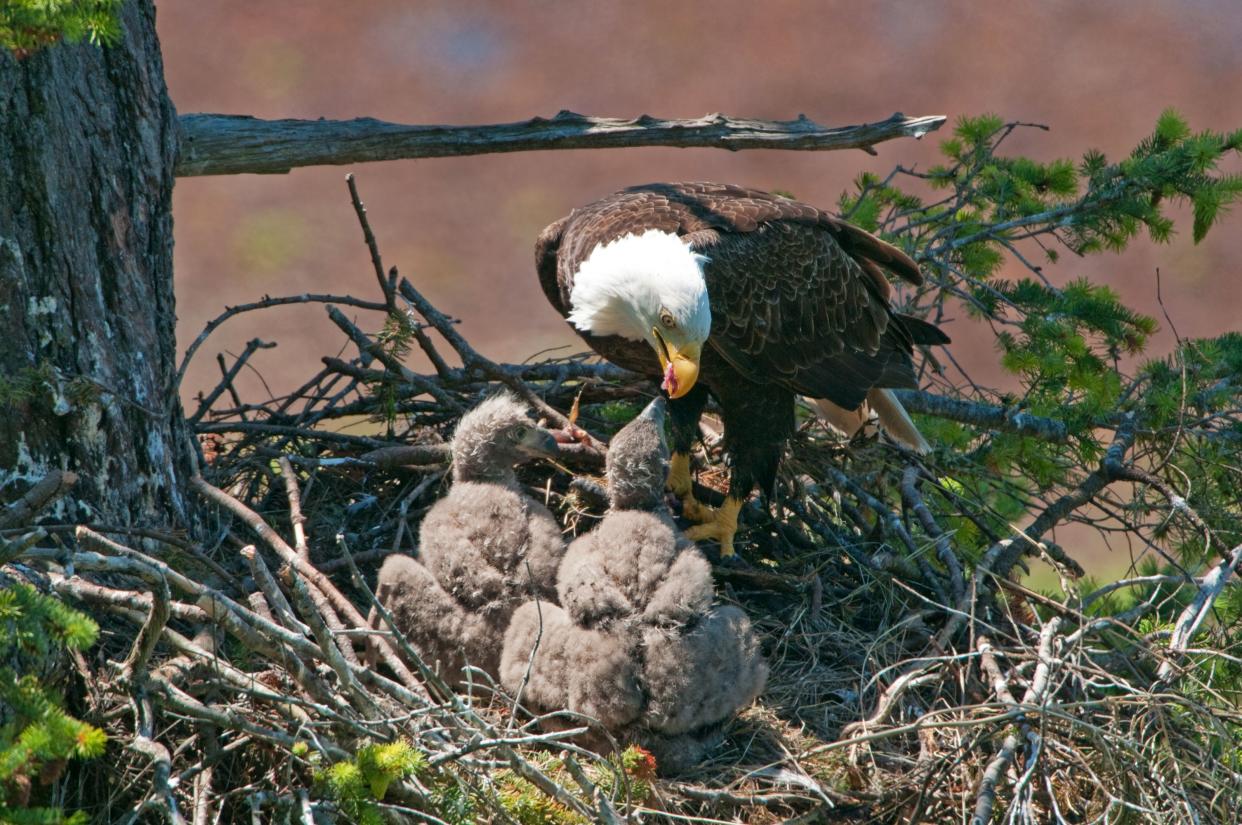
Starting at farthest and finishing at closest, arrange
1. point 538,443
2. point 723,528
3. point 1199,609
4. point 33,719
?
point 723,528, point 538,443, point 1199,609, point 33,719

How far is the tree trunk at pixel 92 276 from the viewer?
3.08 m

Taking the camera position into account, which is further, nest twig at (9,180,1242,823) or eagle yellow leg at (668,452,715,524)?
eagle yellow leg at (668,452,715,524)

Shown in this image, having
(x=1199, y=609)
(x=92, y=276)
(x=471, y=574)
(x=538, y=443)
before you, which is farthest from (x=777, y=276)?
(x=92, y=276)

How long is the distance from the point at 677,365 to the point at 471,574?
1.06m

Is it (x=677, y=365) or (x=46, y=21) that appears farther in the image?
(x=677, y=365)

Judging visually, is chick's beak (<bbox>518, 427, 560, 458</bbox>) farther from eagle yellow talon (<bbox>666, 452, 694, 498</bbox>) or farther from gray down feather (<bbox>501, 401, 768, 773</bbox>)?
eagle yellow talon (<bbox>666, 452, 694, 498</bbox>)

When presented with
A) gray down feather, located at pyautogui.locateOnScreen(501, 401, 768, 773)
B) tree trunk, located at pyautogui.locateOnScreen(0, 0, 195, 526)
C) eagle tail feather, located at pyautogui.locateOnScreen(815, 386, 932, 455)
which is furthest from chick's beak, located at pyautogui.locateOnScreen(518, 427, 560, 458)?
eagle tail feather, located at pyautogui.locateOnScreen(815, 386, 932, 455)

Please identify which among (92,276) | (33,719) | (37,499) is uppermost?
(92,276)

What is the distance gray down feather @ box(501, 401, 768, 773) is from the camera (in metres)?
3.10

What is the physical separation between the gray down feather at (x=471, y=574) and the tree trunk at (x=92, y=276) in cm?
73

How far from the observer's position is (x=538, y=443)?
12.5ft

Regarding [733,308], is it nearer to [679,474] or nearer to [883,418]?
[679,474]

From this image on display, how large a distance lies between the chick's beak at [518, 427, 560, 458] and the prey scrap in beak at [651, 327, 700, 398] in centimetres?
43

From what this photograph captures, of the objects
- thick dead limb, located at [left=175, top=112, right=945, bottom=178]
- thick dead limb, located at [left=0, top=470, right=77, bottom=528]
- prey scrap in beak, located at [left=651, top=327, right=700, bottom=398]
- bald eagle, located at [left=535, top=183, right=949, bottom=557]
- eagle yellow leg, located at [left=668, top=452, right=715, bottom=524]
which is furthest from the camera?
eagle yellow leg, located at [left=668, top=452, right=715, bottom=524]
